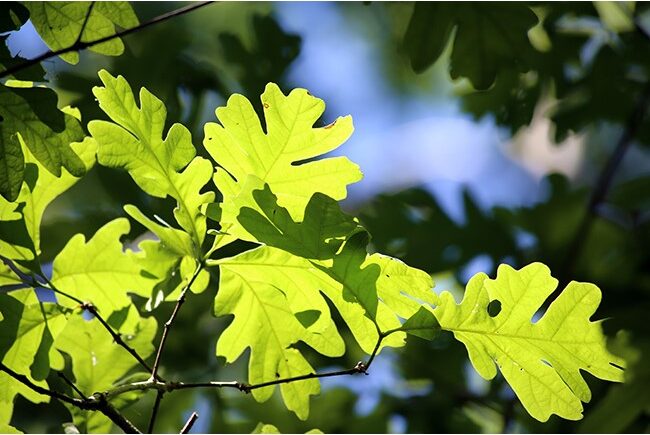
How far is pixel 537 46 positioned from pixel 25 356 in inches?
66.6

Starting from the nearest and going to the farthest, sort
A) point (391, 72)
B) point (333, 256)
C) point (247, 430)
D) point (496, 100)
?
point (333, 256)
point (247, 430)
point (496, 100)
point (391, 72)

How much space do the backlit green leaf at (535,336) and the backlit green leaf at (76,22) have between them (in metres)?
0.59

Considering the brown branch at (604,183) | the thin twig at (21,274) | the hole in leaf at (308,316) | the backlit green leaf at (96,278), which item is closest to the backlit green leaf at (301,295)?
the hole in leaf at (308,316)

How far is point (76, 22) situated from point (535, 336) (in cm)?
75

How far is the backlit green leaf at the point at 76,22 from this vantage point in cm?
116

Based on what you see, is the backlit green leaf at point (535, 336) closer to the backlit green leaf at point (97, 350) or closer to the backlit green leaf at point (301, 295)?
the backlit green leaf at point (301, 295)

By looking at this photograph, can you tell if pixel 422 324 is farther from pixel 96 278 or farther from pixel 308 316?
pixel 96 278

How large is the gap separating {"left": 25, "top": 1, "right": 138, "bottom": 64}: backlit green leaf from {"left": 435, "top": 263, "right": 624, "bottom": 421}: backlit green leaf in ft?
1.94

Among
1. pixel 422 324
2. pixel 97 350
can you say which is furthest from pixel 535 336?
pixel 97 350

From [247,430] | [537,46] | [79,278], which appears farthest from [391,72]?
[79,278]

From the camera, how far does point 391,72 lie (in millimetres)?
6781

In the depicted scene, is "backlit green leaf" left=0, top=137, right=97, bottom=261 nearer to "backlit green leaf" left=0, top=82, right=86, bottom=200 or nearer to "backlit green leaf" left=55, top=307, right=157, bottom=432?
"backlit green leaf" left=0, top=82, right=86, bottom=200

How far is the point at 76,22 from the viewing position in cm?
118

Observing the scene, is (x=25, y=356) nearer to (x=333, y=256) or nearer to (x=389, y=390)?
(x=333, y=256)
